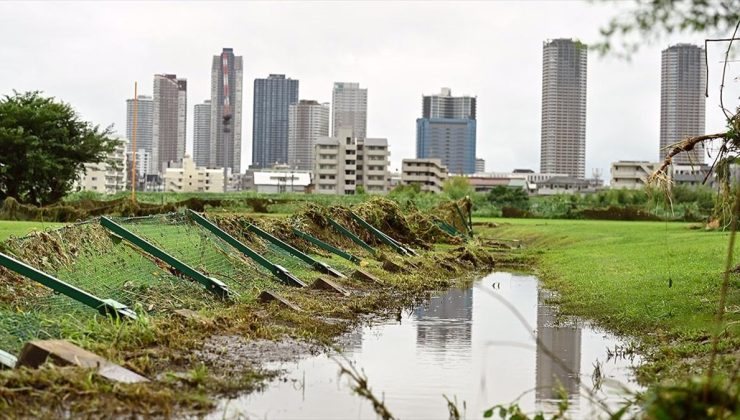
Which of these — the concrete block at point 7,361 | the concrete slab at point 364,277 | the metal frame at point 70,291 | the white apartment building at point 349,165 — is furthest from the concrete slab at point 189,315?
the white apartment building at point 349,165

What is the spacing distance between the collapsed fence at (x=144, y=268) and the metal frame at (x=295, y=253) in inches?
1.1

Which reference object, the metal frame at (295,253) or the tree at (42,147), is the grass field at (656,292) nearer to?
the metal frame at (295,253)

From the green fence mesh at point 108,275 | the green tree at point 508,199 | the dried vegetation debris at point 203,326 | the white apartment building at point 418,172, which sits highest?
the white apartment building at point 418,172

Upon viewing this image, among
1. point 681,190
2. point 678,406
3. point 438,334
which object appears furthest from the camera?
point 681,190

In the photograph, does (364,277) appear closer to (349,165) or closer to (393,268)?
(393,268)

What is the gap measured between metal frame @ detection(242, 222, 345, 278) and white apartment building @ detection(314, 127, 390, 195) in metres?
156

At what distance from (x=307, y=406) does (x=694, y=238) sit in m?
29.0

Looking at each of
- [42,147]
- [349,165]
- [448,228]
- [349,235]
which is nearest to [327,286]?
[349,235]

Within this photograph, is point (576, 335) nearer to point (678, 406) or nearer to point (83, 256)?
point (83, 256)

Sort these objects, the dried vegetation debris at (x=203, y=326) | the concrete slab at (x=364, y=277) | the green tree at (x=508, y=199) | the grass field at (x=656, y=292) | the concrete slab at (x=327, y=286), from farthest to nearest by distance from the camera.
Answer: the green tree at (x=508, y=199), the concrete slab at (x=364, y=277), the concrete slab at (x=327, y=286), the grass field at (x=656, y=292), the dried vegetation debris at (x=203, y=326)

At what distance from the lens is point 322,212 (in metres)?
29.3

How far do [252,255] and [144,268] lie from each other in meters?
2.97

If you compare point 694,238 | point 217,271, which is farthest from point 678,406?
point 694,238

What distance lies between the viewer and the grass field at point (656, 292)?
12586 mm
